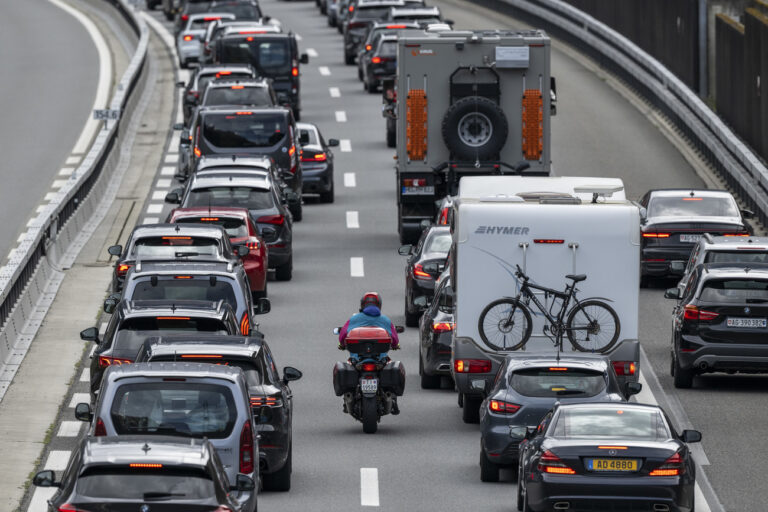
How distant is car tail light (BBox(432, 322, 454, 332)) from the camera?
24516mm

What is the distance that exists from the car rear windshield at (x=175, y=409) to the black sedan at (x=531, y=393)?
3775 mm

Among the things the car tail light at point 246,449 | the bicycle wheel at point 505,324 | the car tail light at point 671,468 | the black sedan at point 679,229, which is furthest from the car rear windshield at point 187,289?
the black sedan at point 679,229

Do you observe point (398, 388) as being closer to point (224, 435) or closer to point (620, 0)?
point (224, 435)

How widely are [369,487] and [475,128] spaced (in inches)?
574

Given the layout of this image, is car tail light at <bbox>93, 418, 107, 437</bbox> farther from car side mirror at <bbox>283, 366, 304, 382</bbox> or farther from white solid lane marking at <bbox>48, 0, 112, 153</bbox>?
white solid lane marking at <bbox>48, 0, 112, 153</bbox>

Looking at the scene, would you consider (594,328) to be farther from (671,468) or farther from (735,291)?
(671,468)

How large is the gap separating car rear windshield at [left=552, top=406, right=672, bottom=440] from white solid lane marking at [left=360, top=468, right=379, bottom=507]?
97.9 inches

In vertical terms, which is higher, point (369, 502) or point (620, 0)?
point (620, 0)

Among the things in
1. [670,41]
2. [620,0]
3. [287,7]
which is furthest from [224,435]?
[287,7]

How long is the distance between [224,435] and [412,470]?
182 inches

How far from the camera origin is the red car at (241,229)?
2997 cm

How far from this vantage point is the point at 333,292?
1286 inches

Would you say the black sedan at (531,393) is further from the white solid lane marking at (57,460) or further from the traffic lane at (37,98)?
the traffic lane at (37,98)

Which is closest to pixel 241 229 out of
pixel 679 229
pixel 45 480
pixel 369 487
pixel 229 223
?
pixel 229 223
